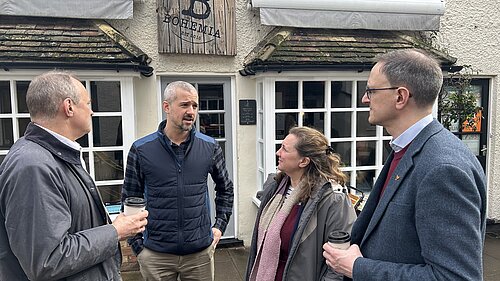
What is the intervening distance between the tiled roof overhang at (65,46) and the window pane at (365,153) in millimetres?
2861

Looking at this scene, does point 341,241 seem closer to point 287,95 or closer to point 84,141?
point 287,95

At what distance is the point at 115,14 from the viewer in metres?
4.26

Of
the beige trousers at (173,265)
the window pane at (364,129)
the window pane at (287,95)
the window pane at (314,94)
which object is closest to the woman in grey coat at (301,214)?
the beige trousers at (173,265)

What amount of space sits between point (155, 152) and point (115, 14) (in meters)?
2.37

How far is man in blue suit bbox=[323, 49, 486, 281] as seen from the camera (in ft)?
3.92

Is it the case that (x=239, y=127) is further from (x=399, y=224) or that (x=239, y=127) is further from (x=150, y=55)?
(x=399, y=224)

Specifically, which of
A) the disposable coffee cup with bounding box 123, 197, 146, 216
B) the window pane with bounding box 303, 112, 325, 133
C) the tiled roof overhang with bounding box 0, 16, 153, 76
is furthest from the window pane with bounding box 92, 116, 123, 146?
the disposable coffee cup with bounding box 123, 197, 146, 216

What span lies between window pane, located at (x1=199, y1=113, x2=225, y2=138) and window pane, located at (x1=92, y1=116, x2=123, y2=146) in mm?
1018

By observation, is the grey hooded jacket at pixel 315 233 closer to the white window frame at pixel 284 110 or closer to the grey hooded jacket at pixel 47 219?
the grey hooded jacket at pixel 47 219

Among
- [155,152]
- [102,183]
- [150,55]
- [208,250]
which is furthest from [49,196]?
[150,55]

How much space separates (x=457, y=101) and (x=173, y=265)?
14.7 ft

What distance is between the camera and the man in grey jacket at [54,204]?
56.8 inches

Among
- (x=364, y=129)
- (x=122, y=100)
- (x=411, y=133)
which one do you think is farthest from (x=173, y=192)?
(x=364, y=129)

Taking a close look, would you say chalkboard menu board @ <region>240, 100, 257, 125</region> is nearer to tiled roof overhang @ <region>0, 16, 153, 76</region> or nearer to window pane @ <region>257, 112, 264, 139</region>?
window pane @ <region>257, 112, 264, 139</region>
